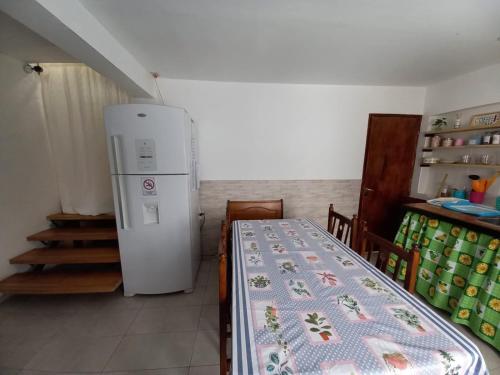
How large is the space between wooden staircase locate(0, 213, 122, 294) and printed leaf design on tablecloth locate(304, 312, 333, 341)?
6.04ft

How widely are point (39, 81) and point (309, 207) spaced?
3398 millimetres

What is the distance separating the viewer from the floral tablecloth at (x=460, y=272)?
4.58 ft

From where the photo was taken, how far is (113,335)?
1513 mm

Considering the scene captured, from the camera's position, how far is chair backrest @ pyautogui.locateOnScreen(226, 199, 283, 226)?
235 cm

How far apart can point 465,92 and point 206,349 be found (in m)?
3.50

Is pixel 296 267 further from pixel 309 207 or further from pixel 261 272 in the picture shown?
pixel 309 207

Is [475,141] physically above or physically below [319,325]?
above

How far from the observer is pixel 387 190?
2672 mm

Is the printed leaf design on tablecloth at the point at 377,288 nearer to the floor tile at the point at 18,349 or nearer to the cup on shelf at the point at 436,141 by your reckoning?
the floor tile at the point at 18,349

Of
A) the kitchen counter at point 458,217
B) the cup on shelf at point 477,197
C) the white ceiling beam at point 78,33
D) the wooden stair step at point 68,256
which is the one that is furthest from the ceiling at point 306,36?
the wooden stair step at point 68,256

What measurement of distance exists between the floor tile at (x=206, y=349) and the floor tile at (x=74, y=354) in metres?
0.60

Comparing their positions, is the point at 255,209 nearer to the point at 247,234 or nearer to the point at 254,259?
the point at 247,234

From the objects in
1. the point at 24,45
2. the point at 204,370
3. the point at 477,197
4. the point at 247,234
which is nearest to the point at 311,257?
the point at 247,234

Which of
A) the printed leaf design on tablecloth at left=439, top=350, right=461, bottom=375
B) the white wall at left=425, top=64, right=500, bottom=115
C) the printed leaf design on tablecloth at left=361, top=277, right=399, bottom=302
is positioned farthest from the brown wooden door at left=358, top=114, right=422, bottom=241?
the printed leaf design on tablecloth at left=439, top=350, right=461, bottom=375
